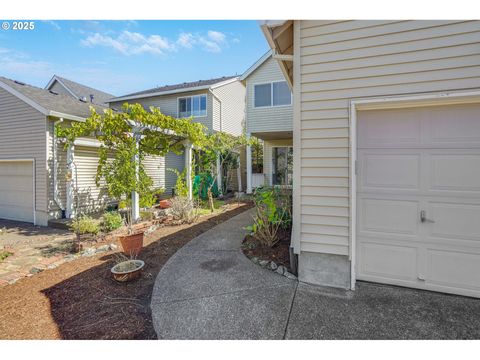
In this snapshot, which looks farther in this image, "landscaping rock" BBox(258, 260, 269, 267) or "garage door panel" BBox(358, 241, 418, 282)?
"landscaping rock" BBox(258, 260, 269, 267)

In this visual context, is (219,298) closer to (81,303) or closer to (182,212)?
(81,303)

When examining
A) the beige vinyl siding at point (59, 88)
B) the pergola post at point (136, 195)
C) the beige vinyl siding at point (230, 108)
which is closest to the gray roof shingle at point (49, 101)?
the pergola post at point (136, 195)

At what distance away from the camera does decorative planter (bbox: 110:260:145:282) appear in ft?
11.7

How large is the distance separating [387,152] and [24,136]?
10.1 m

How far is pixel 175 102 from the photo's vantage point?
13.9 m

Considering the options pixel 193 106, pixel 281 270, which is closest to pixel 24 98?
pixel 193 106

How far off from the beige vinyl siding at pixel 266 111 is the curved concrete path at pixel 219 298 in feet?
25.6

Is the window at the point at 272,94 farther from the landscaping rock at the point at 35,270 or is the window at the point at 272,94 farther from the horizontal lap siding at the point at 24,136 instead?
the landscaping rock at the point at 35,270

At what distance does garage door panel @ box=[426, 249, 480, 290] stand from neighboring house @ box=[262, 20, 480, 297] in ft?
0.04

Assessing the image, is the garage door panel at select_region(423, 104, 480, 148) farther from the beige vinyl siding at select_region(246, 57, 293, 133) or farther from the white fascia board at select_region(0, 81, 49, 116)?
the white fascia board at select_region(0, 81, 49, 116)

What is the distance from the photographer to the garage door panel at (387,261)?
316 cm

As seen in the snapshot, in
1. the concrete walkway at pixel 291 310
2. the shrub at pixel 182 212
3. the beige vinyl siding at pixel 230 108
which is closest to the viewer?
the concrete walkway at pixel 291 310

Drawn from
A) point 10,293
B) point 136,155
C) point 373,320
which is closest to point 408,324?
point 373,320

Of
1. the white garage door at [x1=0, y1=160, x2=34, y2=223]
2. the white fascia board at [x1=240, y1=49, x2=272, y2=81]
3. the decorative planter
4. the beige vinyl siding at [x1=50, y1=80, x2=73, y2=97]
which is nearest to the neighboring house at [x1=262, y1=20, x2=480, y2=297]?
the decorative planter
